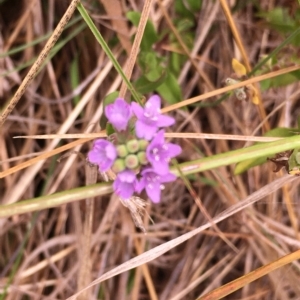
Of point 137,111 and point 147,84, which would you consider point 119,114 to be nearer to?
point 137,111

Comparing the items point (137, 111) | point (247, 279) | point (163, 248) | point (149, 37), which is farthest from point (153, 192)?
point (149, 37)

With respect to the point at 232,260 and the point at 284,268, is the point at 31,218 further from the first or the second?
the point at 284,268

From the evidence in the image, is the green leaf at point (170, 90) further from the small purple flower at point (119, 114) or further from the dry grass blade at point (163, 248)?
the small purple flower at point (119, 114)

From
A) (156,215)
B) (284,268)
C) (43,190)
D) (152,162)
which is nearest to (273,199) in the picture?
(284,268)

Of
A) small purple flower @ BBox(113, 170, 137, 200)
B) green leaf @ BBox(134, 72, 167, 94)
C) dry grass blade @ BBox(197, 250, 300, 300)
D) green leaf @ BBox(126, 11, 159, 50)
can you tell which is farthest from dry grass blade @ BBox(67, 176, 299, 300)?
green leaf @ BBox(126, 11, 159, 50)

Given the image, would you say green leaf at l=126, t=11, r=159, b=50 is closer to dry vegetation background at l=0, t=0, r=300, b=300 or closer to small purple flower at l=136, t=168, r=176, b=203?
dry vegetation background at l=0, t=0, r=300, b=300

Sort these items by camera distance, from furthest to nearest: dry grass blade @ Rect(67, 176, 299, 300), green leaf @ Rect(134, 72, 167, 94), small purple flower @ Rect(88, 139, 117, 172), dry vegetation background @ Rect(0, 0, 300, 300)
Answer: dry vegetation background @ Rect(0, 0, 300, 300)
green leaf @ Rect(134, 72, 167, 94)
dry grass blade @ Rect(67, 176, 299, 300)
small purple flower @ Rect(88, 139, 117, 172)

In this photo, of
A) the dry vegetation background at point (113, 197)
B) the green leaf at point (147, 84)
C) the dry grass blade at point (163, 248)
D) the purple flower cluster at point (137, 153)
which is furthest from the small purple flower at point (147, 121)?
the dry vegetation background at point (113, 197)

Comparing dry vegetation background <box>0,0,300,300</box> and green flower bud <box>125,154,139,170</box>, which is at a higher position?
green flower bud <box>125,154,139,170</box>
